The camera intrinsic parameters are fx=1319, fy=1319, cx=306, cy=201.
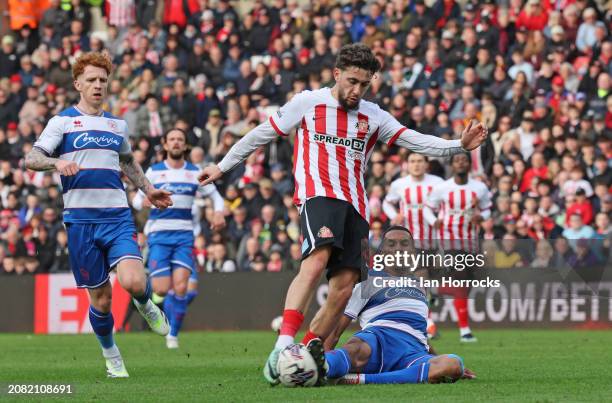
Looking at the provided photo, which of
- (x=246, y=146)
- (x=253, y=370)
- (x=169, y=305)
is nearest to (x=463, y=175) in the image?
(x=169, y=305)

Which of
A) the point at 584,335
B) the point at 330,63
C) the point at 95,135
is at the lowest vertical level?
the point at 584,335

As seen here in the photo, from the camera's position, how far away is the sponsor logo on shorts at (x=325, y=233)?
944 cm

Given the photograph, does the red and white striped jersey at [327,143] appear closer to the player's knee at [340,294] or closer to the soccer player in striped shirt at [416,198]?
the player's knee at [340,294]

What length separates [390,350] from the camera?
384 inches

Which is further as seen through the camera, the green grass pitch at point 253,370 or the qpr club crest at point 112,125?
the qpr club crest at point 112,125

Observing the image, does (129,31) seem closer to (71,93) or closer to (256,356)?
(71,93)

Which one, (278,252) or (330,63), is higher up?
(330,63)

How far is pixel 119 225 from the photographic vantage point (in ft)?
35.8

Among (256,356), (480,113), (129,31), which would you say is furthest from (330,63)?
(256,356)

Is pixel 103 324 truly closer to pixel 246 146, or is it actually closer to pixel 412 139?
pixel 246 146

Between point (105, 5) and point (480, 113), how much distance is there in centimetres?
1052

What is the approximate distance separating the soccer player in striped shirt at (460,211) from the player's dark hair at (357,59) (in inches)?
307

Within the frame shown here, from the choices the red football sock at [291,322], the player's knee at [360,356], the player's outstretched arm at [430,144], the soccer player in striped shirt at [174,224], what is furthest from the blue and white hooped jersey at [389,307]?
the soccer player in striped shirt at [174,224]

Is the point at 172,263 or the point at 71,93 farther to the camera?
the point at 71,93
